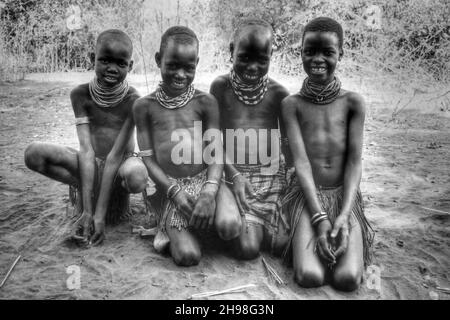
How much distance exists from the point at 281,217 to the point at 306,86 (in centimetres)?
77

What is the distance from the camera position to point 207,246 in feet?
7.73

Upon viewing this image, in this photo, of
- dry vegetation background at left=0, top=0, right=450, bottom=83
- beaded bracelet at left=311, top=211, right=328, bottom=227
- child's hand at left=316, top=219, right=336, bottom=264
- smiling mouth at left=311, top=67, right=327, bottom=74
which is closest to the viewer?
child's hand at left=316, top=219, right=336, bottom=264

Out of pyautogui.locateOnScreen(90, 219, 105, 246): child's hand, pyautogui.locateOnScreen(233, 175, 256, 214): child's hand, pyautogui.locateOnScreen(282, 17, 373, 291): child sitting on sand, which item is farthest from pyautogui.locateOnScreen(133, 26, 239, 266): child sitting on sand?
pyautogui.locateOnScreen(282, 17, 373, 291): child sitting on sand

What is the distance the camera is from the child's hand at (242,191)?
239 centimetres

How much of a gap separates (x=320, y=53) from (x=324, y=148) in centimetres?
53

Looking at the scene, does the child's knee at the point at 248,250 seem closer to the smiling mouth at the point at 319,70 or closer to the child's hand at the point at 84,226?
the child's hand at the point at 84,226

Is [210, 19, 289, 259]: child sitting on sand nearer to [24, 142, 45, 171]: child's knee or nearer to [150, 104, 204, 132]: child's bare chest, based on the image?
[150, 104, 204, 132]: child's bare chest

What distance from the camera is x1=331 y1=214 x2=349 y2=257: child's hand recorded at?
203 cm

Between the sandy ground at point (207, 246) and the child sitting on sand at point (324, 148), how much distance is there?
228mm

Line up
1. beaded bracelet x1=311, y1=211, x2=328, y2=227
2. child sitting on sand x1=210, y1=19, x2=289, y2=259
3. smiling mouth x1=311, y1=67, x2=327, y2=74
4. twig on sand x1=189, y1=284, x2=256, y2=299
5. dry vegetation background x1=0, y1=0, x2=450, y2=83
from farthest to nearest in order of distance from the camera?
dry vegetation background x1=0, y1=0, x2=450, y2=83
child sitting on sand x1=210, y1=19, x2=289, y2=259
smiling mouth x1=311, y1=67, x2=327, y2=74
beaded bracelet x1=311, y1=211, x2=328, y2=227
twig on sand x1=189, y1=284, x2=256, y2=299

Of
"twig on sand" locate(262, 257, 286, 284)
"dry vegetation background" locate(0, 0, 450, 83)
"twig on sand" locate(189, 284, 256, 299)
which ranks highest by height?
"dry vegetation background" locate(0, 0, 450, 83)

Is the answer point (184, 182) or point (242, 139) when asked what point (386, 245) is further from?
point (184, 182)

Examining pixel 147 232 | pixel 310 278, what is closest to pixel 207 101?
pixel 147 232

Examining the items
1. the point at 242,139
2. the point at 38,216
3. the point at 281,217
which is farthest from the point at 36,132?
the point at 281,217
